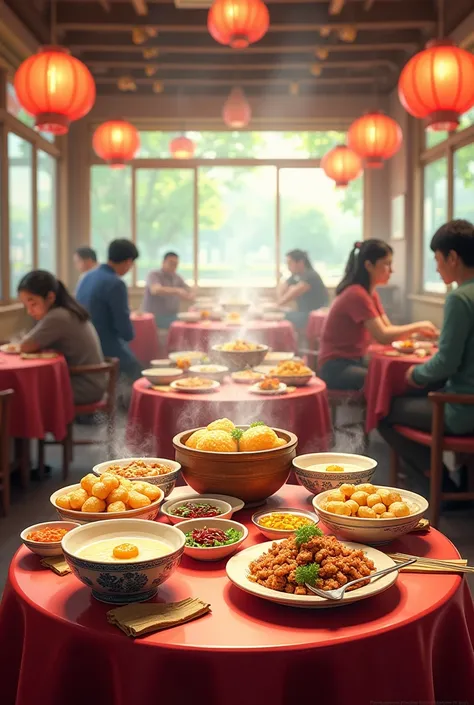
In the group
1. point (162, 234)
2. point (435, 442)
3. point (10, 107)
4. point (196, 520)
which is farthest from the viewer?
point (162, 234)

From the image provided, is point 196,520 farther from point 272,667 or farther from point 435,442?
point 435,442

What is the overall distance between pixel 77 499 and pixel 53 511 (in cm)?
262

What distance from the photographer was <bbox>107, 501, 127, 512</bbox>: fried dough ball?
147 cm

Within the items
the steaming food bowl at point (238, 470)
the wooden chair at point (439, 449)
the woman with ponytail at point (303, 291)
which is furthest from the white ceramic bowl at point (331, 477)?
the woman with ponytail at point (303, 291)

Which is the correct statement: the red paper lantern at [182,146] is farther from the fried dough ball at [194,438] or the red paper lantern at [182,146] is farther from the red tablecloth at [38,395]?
the fried dough ball at [194,438]

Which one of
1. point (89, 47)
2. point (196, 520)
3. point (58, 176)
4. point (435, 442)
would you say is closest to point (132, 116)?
point (58, 176)

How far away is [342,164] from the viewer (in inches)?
337

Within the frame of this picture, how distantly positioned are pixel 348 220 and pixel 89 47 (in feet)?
14.4

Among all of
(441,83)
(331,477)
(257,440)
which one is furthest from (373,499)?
(441,83)

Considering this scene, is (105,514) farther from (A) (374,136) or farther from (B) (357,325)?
(A) (374,136)

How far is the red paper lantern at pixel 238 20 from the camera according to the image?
500cm

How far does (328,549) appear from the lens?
130 centimetres

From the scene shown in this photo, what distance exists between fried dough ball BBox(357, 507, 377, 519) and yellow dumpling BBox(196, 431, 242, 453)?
34cm

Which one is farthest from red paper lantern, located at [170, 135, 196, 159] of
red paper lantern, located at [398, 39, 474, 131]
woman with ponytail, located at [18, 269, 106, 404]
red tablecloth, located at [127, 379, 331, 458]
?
red tablecloth, located at [127, 379, 331, 458]
